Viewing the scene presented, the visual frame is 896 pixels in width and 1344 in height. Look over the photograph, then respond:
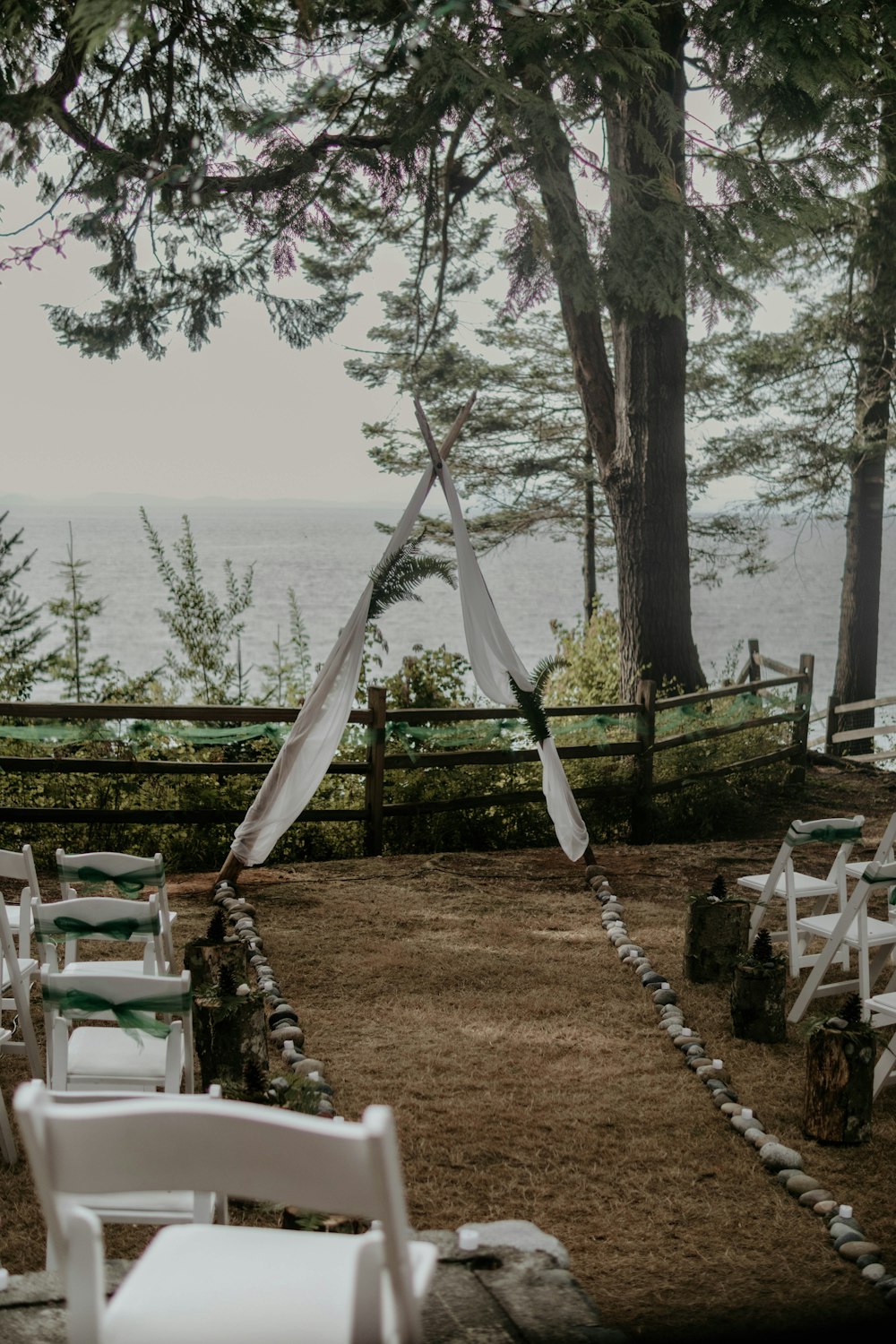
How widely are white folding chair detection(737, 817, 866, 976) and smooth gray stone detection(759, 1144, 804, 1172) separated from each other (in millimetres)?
1263

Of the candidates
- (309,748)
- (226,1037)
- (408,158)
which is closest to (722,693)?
(309,748)

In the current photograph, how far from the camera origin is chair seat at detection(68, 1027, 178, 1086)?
9.43 ft

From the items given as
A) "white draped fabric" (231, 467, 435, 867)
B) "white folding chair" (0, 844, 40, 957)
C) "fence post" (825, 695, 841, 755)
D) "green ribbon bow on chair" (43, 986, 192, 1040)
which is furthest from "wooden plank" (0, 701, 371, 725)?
"fence post" (825, 695, 841, 755)

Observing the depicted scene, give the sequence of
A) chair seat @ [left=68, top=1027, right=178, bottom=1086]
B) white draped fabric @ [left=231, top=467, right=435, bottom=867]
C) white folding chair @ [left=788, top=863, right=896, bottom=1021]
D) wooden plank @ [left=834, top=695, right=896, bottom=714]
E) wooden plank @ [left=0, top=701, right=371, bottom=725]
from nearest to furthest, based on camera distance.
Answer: chair seat @ [left=68, top=1027, right=178, bottom=1086], white folding chair @ [left=788, top=863, right=896, bottom=1021], white draped fabric @ [left=231, top=467, right=435, bottom=867], wooden plank @ [left=0, top=701, right=371, bottom=725], wooden plank @ [left=834, top=695, right=896, bottom=714]

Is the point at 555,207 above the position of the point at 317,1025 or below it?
above

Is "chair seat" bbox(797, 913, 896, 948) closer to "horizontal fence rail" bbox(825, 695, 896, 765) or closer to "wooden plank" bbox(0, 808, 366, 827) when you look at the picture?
"wooden plank" bbox(0, 808, 366, 827)

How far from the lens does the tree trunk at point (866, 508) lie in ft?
38.0

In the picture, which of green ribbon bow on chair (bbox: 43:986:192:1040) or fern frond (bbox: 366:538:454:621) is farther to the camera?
fern frond (bbox: 366:538:454:621)

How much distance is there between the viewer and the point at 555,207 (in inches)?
318

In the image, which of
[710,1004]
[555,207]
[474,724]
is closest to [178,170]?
[555,207]

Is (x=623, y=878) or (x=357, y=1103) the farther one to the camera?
(x=623, y=878)

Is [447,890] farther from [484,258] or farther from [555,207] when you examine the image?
[484,258]

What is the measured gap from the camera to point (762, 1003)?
13.6 ft

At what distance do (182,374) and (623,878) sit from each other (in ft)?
114
